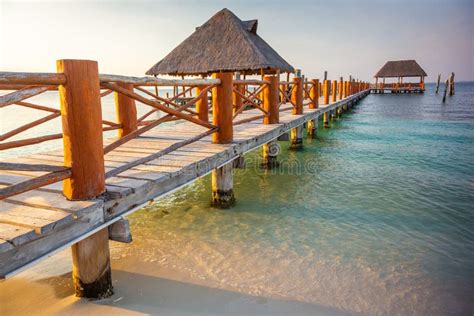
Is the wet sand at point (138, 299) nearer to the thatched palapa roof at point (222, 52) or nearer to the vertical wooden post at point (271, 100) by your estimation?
the vertical wooden post at point (271, 100)

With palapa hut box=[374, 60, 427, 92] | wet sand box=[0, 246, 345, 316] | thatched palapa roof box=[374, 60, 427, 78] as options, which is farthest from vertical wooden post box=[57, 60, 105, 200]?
thatched palapa roof box=[374, 60, 427, 78]

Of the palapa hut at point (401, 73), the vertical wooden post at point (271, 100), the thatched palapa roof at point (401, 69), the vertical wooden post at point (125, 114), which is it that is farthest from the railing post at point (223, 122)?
the thatched palapa roof at point (401, 69)

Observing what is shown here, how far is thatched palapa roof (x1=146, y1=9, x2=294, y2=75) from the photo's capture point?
15320mm

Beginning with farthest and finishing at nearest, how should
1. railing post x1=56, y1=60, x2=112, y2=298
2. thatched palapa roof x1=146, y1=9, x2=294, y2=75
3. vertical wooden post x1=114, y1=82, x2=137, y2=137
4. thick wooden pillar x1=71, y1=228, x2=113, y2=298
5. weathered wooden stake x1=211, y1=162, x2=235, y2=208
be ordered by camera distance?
1. thatched palapa roof x1=146, y1=9, x2=294, y2=75
2. weathered wooden stake x1=211, y1=162, x2=235, y2=208
3. vertical wooden post x1=114, y1=82, x2=137, y2=137
4. thick wooden pillar x1=71, y1=228, x2=113, y2=298
5. railing post x1=56, y1=60, x2=112, y2=298

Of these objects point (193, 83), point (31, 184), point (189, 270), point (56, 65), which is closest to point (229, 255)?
point (189, 270)

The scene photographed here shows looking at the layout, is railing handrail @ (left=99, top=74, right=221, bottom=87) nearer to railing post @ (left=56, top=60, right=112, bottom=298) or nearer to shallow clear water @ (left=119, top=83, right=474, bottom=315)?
railing post @ (left=56, top=60, right=112, bottom=298)

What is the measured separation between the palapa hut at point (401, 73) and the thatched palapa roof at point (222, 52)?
40524mm

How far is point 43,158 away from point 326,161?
706 centimetres

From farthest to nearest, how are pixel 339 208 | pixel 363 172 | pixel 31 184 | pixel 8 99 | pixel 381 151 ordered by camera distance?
pixel 381 151, pixel 363 172, pixel 339 208, pixel 31 184, pixel 8 99

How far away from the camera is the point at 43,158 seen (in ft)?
12.4

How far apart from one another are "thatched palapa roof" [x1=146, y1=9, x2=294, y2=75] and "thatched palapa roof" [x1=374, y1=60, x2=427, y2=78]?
140 ft

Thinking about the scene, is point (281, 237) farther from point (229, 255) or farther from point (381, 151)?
point (381, 151)

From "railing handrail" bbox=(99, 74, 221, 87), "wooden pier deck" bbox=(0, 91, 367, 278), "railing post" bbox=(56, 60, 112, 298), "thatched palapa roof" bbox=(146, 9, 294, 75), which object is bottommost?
"wooden pier deck" bbox=(0, 91, 367, 278)

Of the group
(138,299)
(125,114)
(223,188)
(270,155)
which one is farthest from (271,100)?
(138,299)
